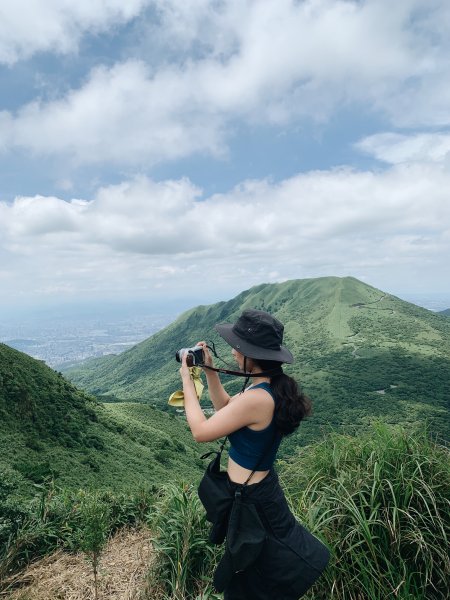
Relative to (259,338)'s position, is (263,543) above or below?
below

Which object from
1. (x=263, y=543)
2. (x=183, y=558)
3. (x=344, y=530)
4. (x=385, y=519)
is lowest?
(x=183, y=558)

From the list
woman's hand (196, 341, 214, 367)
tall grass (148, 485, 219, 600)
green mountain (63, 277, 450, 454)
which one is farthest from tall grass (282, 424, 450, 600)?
green mountain (63, 277, 450, 454)

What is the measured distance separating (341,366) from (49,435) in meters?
107

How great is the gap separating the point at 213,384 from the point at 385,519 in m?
2.15

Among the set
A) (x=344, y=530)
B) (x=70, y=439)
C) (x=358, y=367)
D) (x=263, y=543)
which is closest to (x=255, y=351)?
(x=263, y=543)

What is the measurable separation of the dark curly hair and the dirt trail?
311 cm

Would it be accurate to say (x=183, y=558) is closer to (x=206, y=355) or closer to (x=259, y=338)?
(x=206, y=355)

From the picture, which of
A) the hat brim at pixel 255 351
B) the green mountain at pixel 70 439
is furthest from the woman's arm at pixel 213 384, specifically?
the green mountain at pixel 70 439

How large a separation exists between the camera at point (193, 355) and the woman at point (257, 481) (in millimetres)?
57

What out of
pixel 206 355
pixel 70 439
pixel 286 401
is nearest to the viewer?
pixel 286 401

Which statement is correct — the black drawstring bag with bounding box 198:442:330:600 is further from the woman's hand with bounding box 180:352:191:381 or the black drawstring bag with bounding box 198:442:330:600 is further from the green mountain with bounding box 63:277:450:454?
the green mountain with bounding box 63:277:450:454

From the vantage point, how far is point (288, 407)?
2469 millimetres

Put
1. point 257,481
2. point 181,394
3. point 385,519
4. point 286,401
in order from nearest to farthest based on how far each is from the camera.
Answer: point 286,401, point 257,481, point 181,394, point 385,519

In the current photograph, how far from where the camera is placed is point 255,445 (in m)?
2.51
